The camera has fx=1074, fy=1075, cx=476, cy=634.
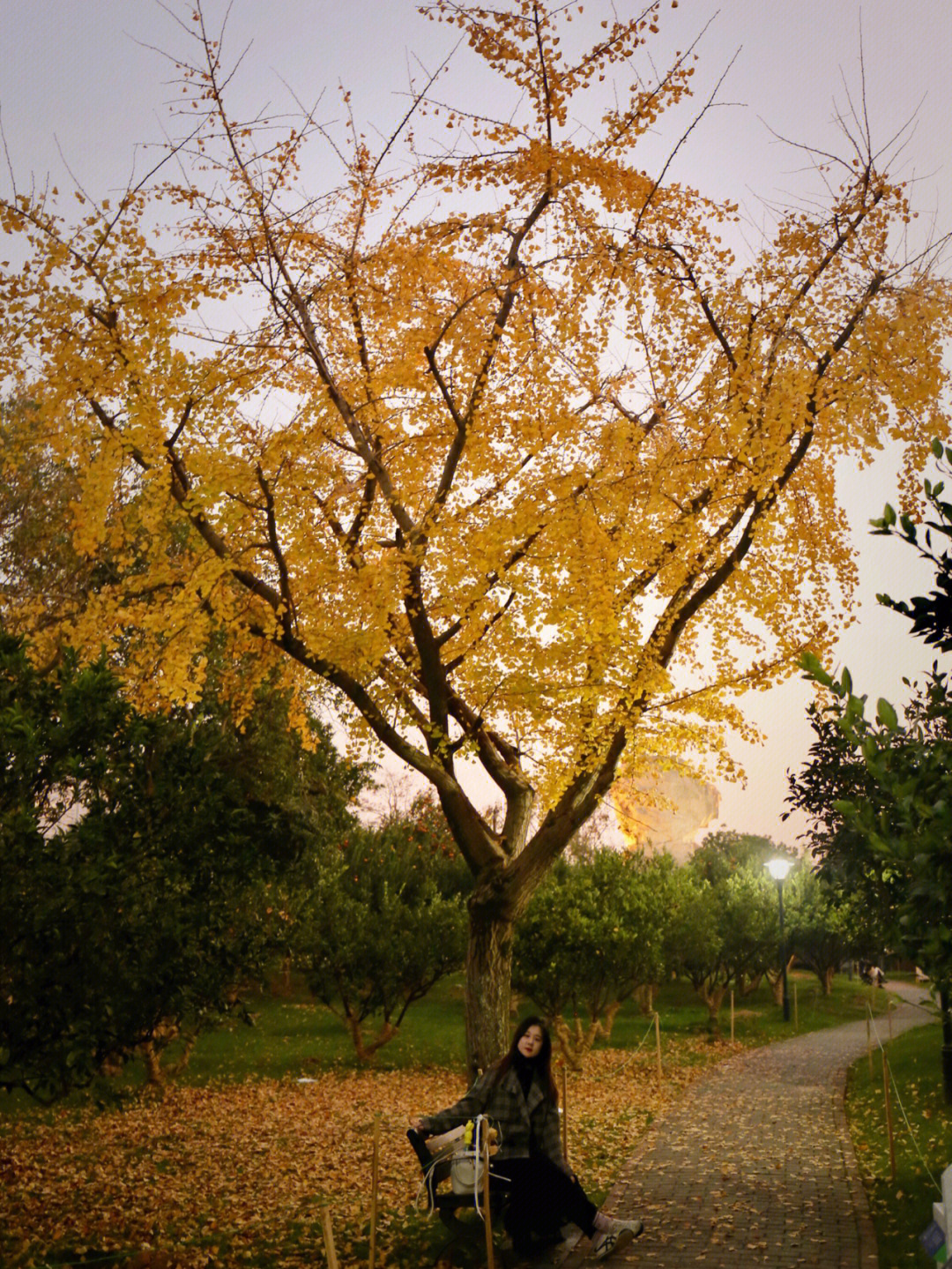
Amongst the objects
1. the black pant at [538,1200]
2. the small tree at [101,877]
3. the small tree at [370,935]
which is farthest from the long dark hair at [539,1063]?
the small tree at [370,935]

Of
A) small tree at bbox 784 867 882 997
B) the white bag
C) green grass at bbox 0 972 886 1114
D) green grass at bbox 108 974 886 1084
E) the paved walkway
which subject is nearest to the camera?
the white bag

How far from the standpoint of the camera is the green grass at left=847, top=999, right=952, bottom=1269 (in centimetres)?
812

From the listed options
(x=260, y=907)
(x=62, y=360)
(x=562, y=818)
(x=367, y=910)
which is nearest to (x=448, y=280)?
(x=62, y=360)

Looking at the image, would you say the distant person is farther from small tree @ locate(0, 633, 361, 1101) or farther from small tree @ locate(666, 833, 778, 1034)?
small tree @ locate(666, 833, 778, 1034)

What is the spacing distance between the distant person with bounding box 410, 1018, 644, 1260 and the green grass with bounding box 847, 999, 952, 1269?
6.55ft

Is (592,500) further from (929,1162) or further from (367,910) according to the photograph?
(367,910)

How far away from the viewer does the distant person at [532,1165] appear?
728 cm

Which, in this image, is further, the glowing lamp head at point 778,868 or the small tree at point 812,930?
the small tree at point 812,930

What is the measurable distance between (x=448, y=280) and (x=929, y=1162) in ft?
31.8

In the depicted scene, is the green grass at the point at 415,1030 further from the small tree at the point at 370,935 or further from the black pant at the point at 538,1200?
the black pant at the point at 538,1200

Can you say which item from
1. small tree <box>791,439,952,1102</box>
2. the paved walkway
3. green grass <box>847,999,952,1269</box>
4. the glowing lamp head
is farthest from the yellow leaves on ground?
the glowing lamp head

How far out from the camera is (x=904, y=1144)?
37.6 ft

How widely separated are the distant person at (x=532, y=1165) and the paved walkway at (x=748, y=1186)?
31 cm

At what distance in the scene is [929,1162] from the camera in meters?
10.3
